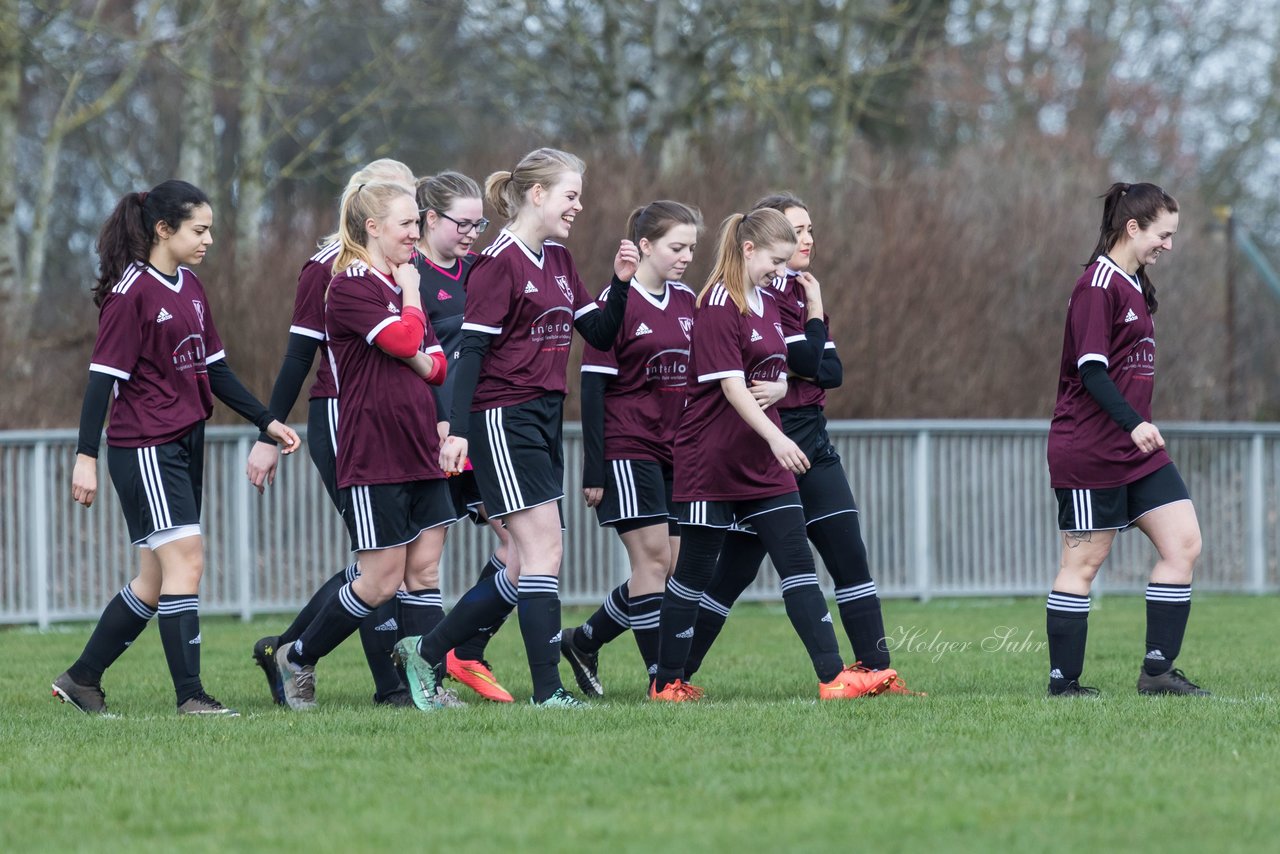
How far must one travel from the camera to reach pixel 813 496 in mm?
7730

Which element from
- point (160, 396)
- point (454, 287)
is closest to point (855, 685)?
point (454, 287)

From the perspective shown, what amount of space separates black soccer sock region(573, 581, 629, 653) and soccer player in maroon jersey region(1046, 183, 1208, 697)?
187cm

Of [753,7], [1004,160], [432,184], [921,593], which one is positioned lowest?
[921,593]

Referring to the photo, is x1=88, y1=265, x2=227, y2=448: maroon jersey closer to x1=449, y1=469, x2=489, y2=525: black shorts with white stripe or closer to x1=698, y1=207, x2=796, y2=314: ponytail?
x1=449, y1=469, x2=489, y2=525: black shorts with white stripe

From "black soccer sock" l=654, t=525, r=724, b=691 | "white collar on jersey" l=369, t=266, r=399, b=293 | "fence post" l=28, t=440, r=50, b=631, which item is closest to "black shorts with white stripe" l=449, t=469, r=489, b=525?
"black soccer sock" l=654, t=525, r=724, b=691

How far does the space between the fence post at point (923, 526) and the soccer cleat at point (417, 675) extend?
741cm

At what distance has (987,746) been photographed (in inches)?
231

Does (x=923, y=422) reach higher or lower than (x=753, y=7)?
lower

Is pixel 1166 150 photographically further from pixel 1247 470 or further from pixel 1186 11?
pixel 1247 470

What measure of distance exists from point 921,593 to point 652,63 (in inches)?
352

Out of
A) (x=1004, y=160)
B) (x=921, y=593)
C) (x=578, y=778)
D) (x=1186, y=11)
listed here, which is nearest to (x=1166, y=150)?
(x=1186, y=11)

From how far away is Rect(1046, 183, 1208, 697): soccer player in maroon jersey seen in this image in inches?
281

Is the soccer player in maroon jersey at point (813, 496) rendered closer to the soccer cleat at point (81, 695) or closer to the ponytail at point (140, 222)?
the ponytail at point (140, 222)

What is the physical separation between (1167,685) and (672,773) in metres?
2.84
